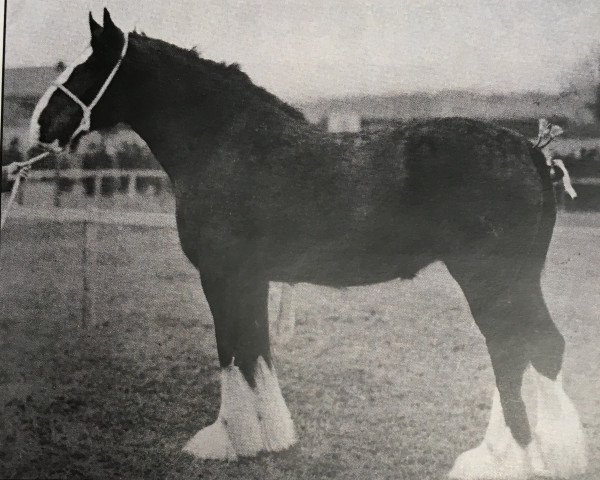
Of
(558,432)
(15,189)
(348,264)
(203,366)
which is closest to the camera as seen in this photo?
(558,432)

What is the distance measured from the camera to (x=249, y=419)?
1929 millimetres

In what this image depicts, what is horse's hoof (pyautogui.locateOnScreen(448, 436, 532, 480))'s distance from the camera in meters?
1.80

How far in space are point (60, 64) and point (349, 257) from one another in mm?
1346

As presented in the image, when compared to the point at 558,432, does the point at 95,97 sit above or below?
above

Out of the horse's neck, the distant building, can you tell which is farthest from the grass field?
the distant building

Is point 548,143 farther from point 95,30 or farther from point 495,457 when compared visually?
point 95,30

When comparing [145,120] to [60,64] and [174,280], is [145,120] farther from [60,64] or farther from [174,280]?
[174,280]

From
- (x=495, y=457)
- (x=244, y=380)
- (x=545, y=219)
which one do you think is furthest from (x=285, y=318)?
(x=545, y=219)

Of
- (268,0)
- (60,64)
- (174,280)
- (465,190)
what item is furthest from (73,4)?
(465,190)

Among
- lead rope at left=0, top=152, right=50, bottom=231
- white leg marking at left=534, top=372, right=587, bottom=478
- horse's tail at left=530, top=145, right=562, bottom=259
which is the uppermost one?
lead rope at left=0, top=152, right=50, bottom=231

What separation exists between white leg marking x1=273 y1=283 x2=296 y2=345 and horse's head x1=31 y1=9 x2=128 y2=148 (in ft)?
2.95

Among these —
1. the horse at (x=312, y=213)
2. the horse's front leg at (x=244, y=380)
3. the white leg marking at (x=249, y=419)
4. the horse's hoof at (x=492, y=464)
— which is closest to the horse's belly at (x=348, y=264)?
the horse at (x=312, y=213)

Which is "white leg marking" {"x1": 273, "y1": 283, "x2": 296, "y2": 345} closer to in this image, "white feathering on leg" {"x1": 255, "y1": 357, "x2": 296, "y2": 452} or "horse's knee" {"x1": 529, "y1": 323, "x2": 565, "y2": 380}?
"white feathering on leg" {"x1": 255, "y1": 357, "x2": 296, "y2": 452}

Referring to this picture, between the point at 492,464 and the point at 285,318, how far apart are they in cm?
83
